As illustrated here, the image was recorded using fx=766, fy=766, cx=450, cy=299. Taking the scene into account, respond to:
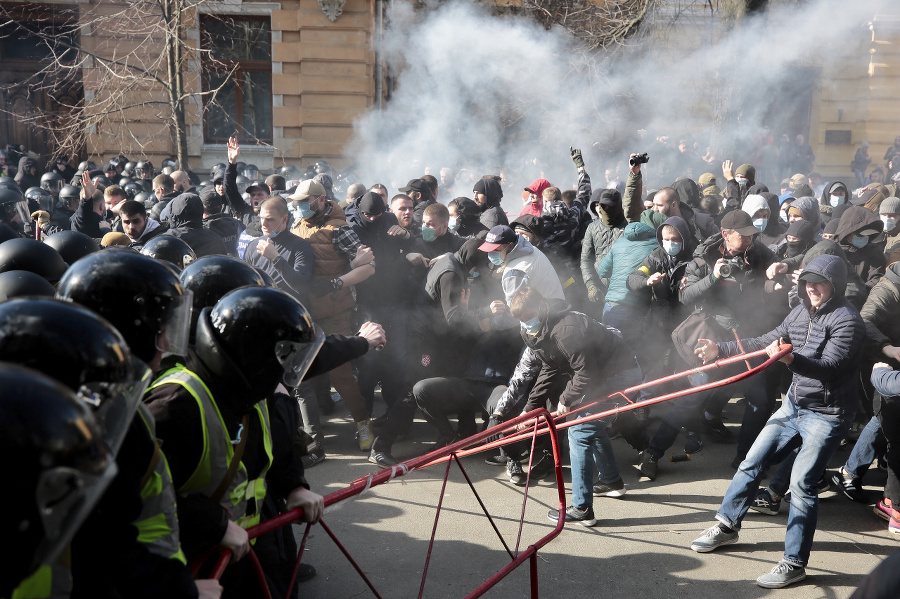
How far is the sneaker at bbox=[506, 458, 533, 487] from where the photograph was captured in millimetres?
5371

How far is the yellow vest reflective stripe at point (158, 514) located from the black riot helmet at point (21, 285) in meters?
1.73

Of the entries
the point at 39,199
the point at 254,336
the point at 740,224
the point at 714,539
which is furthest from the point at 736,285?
the point at 39,199

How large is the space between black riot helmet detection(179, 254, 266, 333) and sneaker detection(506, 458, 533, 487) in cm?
296

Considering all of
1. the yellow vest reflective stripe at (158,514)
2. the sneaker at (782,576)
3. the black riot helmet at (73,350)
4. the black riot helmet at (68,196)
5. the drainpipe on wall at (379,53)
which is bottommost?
the sneaker at (782,576)

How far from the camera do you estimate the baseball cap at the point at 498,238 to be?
564cm

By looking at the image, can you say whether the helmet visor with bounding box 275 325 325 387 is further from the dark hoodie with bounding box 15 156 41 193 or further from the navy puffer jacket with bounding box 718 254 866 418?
the dark hoodie with bounding box 15 156 41 193

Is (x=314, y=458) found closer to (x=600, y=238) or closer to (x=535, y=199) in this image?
(x=600, y=238)

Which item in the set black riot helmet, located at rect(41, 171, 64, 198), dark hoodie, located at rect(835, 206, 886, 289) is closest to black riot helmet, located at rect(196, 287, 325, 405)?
dark hoodie, located at rect(835, 206, 886, 289)

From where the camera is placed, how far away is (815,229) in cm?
655

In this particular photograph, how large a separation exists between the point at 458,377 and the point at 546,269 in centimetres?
108

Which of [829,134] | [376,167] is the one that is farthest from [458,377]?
[829,134]

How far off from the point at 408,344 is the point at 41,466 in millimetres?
4916

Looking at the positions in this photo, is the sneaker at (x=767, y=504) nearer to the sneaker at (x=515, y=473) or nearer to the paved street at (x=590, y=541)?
the paved street at (x=590, y=541)

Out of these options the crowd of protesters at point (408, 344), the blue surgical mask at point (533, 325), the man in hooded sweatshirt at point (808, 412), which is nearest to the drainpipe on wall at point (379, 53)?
the crowd of protesters at point (408, 344)
